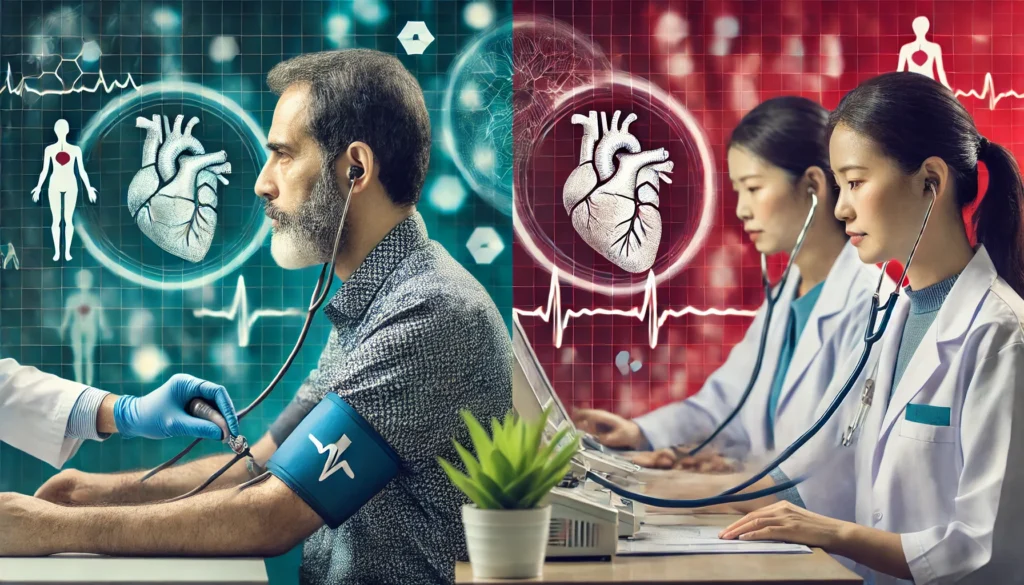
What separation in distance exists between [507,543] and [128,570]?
707 millimetres

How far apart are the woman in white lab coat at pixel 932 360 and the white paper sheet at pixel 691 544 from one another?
0.06 metres

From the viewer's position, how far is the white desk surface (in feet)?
5.76

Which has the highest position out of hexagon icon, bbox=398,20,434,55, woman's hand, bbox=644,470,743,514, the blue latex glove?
hexagon icon, bbox=398,20,434,55

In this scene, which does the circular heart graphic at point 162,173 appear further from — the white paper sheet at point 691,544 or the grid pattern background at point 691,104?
the white paper sheet at point 691,544

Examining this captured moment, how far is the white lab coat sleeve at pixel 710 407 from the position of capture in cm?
245

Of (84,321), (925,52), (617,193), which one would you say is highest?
(925,52)

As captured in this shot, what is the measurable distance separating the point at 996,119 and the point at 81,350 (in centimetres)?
236

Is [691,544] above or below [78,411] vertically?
below

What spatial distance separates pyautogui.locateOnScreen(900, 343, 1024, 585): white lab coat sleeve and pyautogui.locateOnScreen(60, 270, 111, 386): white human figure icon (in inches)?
78.5

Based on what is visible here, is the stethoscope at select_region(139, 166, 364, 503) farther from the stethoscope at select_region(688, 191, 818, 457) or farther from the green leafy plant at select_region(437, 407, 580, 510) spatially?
the stethoscope at select_region(688, 191, 818, 457)

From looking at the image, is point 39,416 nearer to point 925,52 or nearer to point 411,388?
point 411,388

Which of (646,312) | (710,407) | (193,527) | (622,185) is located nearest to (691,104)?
(622,185)

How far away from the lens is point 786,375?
2432mm

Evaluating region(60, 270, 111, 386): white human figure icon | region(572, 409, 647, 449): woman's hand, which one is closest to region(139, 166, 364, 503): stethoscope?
region(60, 270, 111, 386): white human figure icon
